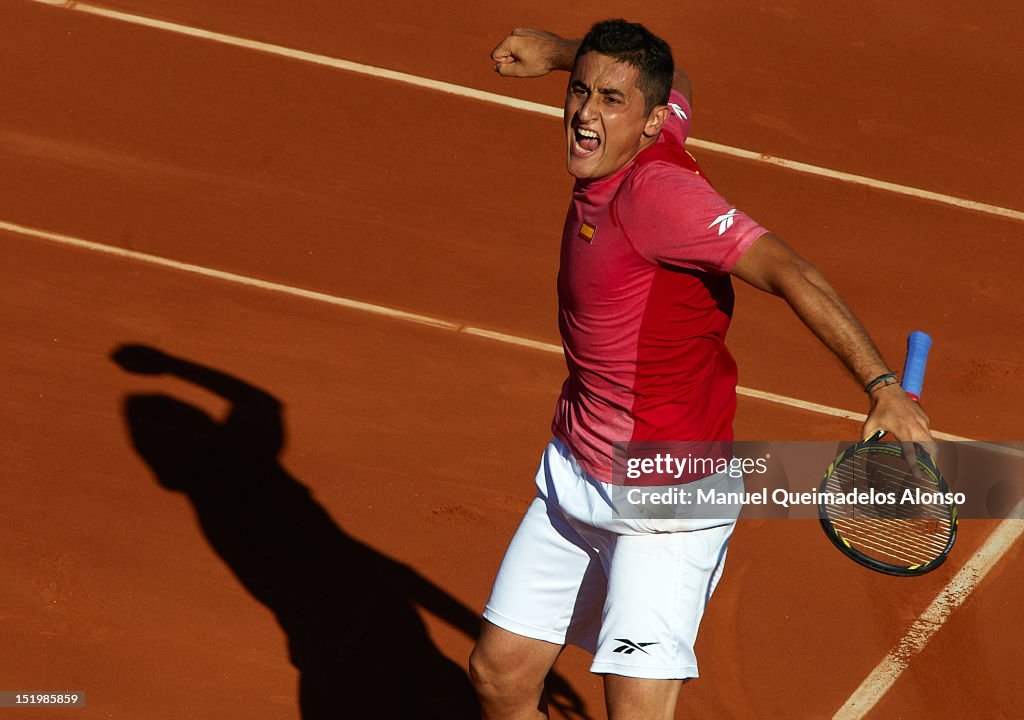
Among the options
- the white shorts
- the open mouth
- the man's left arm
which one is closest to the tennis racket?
the white shorts

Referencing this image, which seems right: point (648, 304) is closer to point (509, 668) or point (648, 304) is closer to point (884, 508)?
point (509, 668)

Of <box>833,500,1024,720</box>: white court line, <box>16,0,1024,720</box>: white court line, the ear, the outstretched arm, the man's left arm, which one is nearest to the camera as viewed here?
the man's left arm

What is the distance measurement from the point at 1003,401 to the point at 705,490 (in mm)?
3564

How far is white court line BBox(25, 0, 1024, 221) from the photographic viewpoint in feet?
28.5

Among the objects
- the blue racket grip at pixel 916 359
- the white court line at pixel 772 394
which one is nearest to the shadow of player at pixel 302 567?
the white court line at pixel 772 394

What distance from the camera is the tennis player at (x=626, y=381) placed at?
4.14 metres

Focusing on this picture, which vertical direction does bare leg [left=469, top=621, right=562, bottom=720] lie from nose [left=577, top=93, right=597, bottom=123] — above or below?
below

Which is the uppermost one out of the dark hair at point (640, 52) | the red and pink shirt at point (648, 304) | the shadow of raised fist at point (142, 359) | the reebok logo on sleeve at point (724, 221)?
the dark hair at point (640, 52)

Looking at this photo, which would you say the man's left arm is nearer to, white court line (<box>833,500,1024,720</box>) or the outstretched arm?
the outstretched arm

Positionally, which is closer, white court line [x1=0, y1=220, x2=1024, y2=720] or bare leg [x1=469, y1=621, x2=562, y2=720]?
bare leg [x1=469, y1=621, x2=562, y2=720]

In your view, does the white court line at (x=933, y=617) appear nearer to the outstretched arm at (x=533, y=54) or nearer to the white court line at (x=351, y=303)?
the white court line at (x=351, y=303)

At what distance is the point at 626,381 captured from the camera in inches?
176

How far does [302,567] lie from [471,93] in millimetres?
4027

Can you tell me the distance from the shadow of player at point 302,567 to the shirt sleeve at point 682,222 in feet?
8.42
